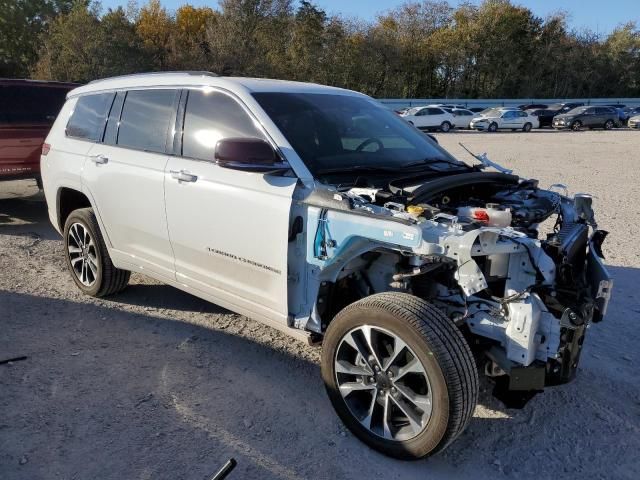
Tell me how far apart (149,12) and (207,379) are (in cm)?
5717

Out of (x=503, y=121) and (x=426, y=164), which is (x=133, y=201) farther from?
(x=503, y=121)

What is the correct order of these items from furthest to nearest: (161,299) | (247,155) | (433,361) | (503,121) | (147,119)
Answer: (503,121) → (161,299) → (147,119) → (247,155) → (433,361)

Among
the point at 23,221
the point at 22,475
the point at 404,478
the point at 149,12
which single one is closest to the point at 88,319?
the point at 22,475

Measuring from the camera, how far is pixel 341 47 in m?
51.2

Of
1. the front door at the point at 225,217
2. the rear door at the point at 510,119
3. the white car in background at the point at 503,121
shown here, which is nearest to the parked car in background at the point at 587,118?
the white car in background at the point at 503,121

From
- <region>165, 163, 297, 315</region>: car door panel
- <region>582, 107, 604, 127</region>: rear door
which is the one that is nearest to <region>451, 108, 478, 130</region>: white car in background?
<region>582, 107, 604, 127</region>: rear door

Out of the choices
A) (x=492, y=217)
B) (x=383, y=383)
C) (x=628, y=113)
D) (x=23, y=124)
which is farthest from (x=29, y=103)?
(x=628, y=113)

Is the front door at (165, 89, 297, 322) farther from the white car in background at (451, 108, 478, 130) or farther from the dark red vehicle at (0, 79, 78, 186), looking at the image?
the white car in background at (451, 108, 478, 130)

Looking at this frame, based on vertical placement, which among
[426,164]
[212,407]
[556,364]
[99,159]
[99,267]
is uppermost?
[426,164]

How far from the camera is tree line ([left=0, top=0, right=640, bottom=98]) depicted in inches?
1730

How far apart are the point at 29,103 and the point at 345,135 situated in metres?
6.61

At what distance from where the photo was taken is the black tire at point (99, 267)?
4949 millimetres

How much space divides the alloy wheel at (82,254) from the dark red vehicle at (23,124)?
3.51m

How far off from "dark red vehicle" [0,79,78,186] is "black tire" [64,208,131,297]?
11.6 ft
